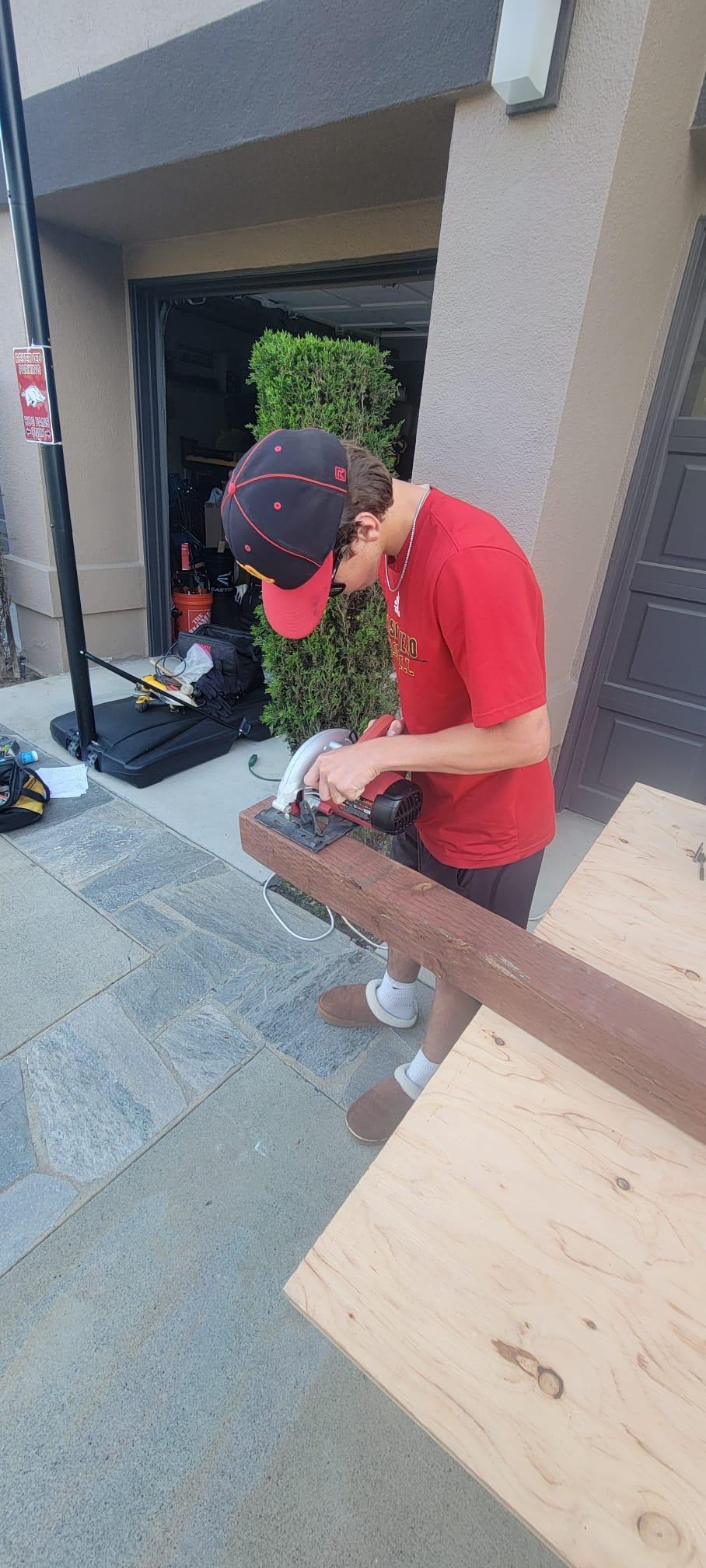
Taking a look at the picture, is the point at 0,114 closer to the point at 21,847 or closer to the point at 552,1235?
the point at 21,847

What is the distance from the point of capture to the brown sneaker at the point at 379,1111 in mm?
1794

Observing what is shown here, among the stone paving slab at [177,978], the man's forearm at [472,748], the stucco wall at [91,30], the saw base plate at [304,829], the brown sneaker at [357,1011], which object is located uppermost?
the stucco wall at [91,30]

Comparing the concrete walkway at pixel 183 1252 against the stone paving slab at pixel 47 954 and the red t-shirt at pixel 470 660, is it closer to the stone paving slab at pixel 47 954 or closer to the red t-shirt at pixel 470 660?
the stone paving slab at pixel 47 954

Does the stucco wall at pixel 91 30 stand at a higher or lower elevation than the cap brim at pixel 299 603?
higher

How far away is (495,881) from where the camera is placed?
1582 millimetres

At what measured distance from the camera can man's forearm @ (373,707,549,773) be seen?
1191mm

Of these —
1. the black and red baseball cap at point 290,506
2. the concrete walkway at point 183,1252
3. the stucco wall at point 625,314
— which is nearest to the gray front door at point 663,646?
the stucco wall at point 625,314

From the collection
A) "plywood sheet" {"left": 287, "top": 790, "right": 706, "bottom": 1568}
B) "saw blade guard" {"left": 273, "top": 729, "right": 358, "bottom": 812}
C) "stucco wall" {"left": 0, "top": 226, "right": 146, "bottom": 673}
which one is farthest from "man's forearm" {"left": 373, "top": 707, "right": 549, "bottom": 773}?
"stucco wall" {"left": 0, "top": 226, "right": 146, "bottom": 673}

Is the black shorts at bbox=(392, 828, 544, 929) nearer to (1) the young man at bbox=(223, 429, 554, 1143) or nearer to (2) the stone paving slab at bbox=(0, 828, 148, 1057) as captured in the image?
(1) the young man at bbox=(223, 429, 554, 1143)

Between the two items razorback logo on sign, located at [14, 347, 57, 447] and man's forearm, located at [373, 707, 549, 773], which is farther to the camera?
razorback logo on sign, located at [14, 347, 57, 447]

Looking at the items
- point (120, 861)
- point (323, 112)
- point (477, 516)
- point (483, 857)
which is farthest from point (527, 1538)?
point (323, 112)

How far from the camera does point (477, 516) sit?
4.04 feet

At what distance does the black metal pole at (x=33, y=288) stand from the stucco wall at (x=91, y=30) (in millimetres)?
502

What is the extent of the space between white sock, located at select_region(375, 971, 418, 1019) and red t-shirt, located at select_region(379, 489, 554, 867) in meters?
0.67
